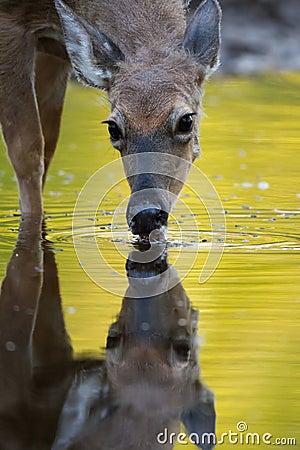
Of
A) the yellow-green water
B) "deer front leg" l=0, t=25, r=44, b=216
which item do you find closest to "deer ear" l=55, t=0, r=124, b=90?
the yellow-green water

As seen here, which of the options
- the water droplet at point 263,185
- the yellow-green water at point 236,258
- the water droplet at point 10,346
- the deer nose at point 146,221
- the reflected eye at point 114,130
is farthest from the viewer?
the water droplet at point 263,185

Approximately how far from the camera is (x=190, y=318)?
26.1ft

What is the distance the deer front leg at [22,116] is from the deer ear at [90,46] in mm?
1084

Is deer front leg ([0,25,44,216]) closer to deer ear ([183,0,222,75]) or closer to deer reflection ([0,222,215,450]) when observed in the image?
deer ear ([183,0,222,75])

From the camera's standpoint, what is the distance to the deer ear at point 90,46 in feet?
31.8

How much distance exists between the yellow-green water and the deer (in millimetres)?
505

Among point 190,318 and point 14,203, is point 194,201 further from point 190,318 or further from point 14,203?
point 190,318

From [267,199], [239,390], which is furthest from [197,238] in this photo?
[239,390]

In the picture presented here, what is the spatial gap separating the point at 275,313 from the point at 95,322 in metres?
1.14

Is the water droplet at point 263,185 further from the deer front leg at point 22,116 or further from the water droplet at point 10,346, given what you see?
the water droplet at point 10,346

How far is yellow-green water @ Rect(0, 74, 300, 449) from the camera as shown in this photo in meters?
6.69

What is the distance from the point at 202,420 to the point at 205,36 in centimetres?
442

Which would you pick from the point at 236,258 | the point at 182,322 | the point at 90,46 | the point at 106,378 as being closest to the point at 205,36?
the point at 90,46

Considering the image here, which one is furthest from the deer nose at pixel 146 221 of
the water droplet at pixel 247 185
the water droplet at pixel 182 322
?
the water droplet at pixel 247 185
